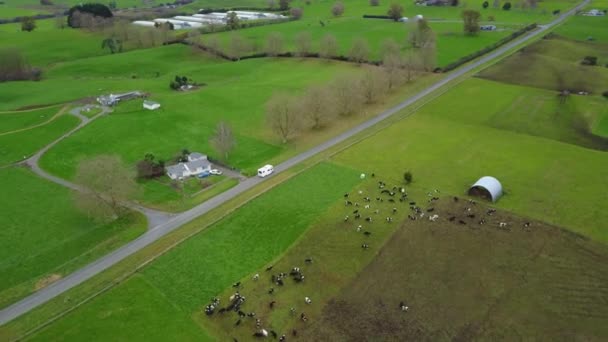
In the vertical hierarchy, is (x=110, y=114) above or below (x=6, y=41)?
below

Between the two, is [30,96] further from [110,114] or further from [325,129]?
[325,129]

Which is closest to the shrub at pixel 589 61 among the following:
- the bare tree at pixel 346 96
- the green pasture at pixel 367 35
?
the green pasture at pixel 367 35

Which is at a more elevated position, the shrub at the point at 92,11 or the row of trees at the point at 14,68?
the shrub at the point at 92,11

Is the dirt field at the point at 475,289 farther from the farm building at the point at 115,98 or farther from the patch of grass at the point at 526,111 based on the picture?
the farm building at the point at 115,98

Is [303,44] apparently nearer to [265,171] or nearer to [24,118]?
[24,118]

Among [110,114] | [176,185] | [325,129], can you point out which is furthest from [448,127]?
[110,114]

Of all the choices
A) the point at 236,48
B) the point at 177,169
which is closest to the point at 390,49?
the point at 236,48
